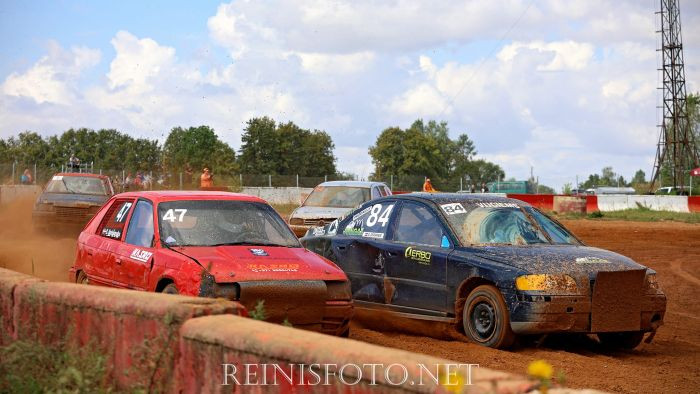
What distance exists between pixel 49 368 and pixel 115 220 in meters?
4.45

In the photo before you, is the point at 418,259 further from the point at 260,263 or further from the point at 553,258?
the point at 260,263

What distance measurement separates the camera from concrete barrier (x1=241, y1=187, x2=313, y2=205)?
46.1 metres

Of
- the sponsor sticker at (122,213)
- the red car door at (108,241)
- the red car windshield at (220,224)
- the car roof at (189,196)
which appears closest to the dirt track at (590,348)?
the red car windshield at (220,224)

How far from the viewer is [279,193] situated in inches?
1849

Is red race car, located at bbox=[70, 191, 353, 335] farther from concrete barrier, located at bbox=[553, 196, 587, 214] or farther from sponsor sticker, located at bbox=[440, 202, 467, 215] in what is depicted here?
concrete barrier, located at bbox=[553, 196, 587, 214]

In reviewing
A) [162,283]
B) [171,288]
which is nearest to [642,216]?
[162,283]

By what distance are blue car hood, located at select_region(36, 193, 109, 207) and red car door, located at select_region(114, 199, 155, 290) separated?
12.2 meters

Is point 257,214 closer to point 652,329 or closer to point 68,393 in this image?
point 652,329

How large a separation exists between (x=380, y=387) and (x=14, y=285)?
3.21 meters

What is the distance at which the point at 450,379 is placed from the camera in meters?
3.02

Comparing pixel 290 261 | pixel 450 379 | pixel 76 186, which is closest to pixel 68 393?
pixel 450 379

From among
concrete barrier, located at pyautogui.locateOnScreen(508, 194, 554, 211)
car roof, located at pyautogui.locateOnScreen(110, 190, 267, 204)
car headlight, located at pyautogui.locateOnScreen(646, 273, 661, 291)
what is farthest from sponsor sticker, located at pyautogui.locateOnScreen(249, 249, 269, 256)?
concrete barrier, located at pyautogui.locateOnScreen(508, 194, 554, 211)

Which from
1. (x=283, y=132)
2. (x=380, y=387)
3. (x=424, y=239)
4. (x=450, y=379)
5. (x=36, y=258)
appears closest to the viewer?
(x=450, y=379)

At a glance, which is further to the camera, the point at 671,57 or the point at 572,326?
the point at 671,57
